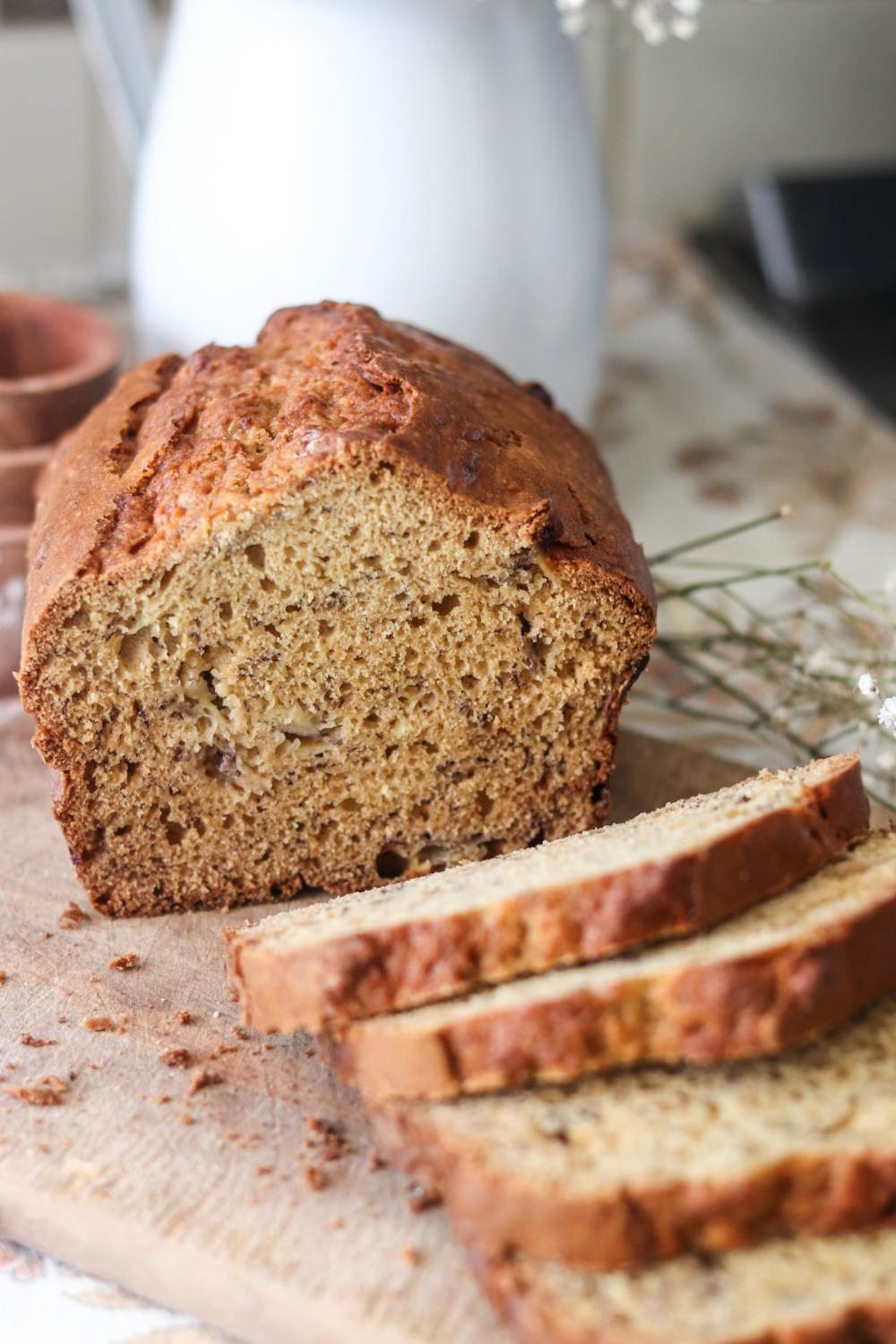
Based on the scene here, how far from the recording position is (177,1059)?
2254mm

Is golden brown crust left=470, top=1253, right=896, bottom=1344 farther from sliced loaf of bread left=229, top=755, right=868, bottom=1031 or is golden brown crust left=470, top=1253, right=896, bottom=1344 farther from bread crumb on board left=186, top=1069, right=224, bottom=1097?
bread crumb on board left=186, top=1069, right=224, bottom=1097

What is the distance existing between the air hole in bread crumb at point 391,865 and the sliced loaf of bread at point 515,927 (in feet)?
1.73

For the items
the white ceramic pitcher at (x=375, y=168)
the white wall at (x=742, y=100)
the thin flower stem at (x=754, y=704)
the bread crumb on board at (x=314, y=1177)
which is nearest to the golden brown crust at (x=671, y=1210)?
the bread crumb on board at (x=314, y=1177)

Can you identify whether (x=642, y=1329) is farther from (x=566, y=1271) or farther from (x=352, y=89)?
(x=352, y=89)

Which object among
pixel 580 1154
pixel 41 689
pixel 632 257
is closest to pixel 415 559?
pixel 41 689

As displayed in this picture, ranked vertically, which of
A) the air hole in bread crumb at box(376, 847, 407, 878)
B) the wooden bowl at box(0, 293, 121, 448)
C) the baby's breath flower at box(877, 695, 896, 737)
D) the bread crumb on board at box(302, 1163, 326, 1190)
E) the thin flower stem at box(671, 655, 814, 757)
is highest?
the wooden bowl at box(0, 293, 121, 448)

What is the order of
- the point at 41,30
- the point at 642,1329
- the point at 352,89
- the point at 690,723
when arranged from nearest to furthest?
the point at 642,1329
the point at 690,723
the point at 352,89
the point at 41,30

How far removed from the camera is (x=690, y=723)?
10.5 ft

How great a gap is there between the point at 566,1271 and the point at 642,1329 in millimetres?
119

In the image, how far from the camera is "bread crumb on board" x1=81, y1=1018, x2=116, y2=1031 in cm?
233

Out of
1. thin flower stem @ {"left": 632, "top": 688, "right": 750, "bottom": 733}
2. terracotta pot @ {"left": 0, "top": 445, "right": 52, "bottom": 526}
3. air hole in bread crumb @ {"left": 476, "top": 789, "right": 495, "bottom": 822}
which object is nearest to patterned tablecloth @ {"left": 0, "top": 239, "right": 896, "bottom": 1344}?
thin flower stem @ {"left": 632, "top": 688, "right": 750, "bottom": 733}

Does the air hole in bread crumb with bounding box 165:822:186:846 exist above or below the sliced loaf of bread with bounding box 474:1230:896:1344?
below

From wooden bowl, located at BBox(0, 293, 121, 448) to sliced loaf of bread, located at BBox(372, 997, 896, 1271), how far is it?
194 centimetres

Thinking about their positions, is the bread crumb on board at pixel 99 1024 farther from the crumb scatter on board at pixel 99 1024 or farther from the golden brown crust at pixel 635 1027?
the golden brown crust at pixel 635 1027
